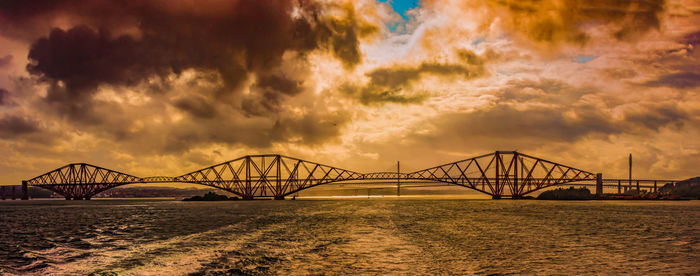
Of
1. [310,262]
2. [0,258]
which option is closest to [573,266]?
[310,262]

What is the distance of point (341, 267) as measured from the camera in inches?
774

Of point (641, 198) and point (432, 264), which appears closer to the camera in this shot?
point (432, 264)

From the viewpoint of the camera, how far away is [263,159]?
193 m

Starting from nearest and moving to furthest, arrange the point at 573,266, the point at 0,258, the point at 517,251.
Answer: the point at 573,266
the point at 0,258
the point at 517,251

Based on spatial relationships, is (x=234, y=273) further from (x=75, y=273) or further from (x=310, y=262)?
(x=75, y=273)

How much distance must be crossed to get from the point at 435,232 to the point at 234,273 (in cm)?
2193

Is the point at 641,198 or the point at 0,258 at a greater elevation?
the point at 0,258

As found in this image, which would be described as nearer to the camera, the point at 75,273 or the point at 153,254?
the point at 75,273

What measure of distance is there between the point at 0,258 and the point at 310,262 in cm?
1758

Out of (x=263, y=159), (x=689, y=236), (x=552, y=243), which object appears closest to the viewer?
(x=552, y=243)

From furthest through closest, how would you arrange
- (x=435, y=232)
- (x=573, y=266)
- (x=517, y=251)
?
1. (x=435, y=232)
2. (x=517, y=251)
3. (x=573, y=266)

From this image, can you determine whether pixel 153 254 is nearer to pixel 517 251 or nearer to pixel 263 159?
pixel 517 251

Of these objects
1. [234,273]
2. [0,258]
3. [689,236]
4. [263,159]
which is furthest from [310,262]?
[263,159]

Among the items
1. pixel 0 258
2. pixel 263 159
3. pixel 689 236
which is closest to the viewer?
pixel 0 258
